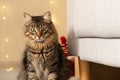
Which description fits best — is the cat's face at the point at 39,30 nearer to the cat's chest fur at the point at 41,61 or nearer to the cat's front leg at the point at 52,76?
the cat's chest fur at the point at 41,61

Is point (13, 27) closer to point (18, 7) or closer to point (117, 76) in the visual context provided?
point (18, 7)

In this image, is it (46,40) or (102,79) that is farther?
(102,79)

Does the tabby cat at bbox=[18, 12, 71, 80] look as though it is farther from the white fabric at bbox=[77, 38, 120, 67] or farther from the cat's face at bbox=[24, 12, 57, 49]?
the white fabric at bbox=[77, 38, 120, 67]

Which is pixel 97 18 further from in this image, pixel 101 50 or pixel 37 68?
pixel 37 68


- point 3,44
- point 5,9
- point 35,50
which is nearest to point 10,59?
point 3,44

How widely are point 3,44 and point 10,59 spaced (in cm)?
15

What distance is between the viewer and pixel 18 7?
218cm

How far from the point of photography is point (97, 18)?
Answer: 0.95 metres

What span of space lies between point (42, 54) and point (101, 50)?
0.36 metres

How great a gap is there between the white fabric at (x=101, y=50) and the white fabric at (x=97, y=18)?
1.1 inches

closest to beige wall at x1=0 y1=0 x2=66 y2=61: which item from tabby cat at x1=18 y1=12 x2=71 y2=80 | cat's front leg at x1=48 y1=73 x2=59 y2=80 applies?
tabby cat at x1=18 y1=12 x2=71 y2=80

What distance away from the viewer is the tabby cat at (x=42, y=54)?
3.98 ft

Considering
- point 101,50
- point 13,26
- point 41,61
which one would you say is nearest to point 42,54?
point 41,61

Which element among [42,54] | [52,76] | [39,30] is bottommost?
[52,76]
